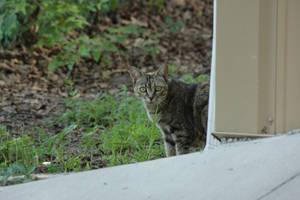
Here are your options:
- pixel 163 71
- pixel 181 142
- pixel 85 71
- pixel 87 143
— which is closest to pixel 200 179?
pixel 181 142

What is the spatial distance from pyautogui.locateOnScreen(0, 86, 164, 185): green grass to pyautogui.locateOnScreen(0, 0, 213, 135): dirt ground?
352 millimetres

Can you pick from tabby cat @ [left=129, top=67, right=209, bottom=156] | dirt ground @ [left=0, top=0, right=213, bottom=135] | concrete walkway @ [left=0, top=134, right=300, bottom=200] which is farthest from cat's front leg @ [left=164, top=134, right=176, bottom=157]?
concrete walkway @ [left=0, top=134, right=300, bottom=200]

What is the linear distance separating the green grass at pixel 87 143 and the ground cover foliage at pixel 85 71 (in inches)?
0.4

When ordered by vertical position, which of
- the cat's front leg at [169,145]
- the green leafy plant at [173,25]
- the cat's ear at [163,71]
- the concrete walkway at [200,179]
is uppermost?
the green leafy plant at [173,25]

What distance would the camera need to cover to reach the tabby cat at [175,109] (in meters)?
3.70

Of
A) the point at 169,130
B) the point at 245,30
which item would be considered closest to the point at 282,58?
the point at 245,30

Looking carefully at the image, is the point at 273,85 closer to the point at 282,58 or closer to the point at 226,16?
the point at 282,58

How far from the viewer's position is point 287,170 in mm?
1713

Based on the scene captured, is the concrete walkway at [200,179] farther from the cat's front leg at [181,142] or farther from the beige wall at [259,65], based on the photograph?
the cat's front leg at [181,142]

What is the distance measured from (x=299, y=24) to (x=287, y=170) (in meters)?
0.88

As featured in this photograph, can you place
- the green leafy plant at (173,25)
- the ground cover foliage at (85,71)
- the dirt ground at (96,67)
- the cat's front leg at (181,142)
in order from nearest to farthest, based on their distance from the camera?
the ground cover foliage at (85,71), the cat's front leg at (181,142), the dirt ground at (96,67), the green leafy plant at (173,25)

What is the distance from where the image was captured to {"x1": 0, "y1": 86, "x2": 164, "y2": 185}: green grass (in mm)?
3082

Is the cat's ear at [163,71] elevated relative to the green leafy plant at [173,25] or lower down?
lower down

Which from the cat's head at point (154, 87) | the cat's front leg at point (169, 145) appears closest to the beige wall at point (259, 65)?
the cat's front leg at point (169, 145)
